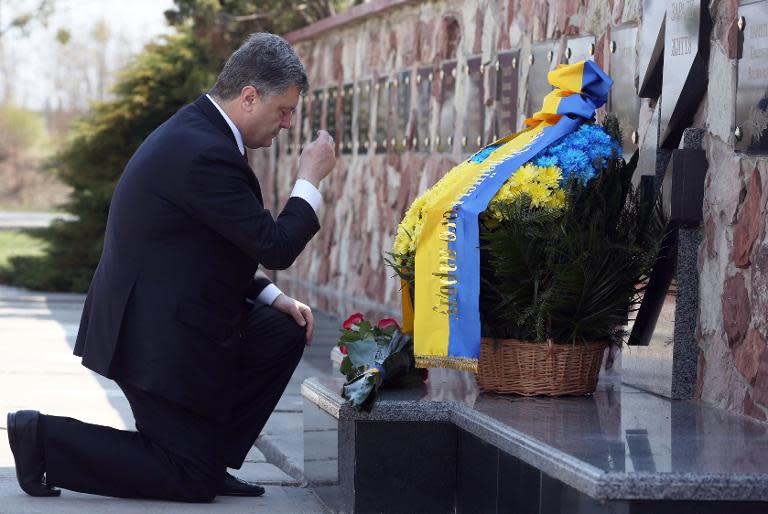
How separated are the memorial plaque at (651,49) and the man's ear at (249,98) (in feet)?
5.00

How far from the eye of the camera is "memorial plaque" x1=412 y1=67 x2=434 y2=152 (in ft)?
29.5

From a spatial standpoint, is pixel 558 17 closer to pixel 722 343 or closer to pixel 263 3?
pixel 722 343

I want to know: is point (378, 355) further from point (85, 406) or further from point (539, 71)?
point (539, 71)

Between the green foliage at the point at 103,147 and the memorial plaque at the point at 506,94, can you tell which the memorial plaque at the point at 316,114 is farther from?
the memorial plaque at the point at 506,94

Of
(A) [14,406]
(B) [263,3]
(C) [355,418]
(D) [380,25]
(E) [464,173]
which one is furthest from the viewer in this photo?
(B) [263,3]

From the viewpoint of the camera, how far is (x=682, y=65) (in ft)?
15.4

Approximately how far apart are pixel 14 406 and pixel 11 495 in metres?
1.98

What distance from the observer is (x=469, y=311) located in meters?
4.27

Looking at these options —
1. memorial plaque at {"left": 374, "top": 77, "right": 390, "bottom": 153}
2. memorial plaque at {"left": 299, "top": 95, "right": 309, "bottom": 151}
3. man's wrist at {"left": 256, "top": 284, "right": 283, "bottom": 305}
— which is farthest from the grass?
man's wrist at {"left": 256, "top": 284, "right": 283, "bottom": 305}

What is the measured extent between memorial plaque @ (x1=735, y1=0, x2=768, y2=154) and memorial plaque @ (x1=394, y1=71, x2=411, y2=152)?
5.23 meters

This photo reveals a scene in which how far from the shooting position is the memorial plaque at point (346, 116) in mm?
11148

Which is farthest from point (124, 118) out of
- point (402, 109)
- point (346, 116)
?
point (402, 109)

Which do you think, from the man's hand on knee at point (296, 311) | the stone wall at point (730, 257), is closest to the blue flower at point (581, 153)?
the stone wall at point (730, 257)

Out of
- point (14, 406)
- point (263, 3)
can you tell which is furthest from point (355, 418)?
point (263, 3)
